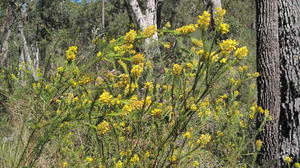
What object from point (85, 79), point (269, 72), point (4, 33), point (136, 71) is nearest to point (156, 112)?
point (136, 71)

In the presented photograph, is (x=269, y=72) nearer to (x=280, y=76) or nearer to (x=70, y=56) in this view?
(x=280, y=76)

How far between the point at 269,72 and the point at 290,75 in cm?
18

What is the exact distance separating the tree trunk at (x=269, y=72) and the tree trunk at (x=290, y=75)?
0.16 feet

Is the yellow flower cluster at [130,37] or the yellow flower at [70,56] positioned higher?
the yellow flower cluster at [130,37]

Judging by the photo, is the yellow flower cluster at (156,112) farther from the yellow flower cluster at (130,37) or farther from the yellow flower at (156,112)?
the yellow flower cluster at (130,37)

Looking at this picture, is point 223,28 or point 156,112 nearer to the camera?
point 223,28

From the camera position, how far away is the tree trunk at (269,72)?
289cm

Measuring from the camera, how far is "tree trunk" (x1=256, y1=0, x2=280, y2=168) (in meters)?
2.89

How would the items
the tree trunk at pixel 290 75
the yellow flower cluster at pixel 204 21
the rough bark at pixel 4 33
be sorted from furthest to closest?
1. the rough bark at pixel 4 33
2. the tree trunk at pixel 290 75
3. the yellow flower cluster at pixel 204 21

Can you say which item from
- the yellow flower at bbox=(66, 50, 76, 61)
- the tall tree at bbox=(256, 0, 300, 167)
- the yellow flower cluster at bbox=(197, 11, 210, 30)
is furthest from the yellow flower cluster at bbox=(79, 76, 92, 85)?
the tall tree at bbox=(256, 0, 300, 167)

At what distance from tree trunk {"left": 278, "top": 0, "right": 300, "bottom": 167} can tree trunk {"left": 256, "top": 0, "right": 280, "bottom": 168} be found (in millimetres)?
50

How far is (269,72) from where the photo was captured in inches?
116

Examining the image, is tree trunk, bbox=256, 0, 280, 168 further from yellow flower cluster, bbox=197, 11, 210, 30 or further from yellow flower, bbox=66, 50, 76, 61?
yellow flower, bbox=66, 50, 76, 61

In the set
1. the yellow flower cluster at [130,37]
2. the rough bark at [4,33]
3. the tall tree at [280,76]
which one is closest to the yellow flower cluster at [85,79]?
the yellow flower cluster at [130,37]
